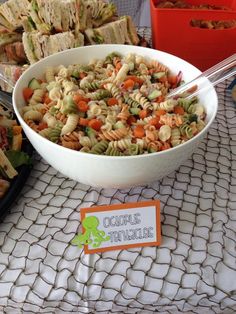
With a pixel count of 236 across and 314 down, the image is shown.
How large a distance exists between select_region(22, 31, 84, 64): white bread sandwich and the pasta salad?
13cm

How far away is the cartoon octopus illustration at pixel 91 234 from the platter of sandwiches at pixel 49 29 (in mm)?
414

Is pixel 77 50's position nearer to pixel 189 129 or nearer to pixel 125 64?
pixel 125 64

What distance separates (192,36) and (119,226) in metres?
0.57

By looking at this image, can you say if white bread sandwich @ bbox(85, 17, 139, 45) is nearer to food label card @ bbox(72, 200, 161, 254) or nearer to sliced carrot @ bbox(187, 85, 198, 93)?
sliced carrot @ bbox(187, 85, 198, 93)

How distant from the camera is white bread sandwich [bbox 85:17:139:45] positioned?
943 mm

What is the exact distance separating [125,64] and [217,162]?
0.26 m

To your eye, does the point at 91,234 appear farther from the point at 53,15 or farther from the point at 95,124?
the point at 53,15

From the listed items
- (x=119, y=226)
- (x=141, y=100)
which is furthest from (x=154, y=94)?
(x=119, y=226)

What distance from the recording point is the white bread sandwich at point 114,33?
94 cm

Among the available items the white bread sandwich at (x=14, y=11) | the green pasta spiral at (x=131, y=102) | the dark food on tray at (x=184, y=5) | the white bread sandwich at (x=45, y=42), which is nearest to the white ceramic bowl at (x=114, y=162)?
the green pasta spiral at (x=131, y=102)

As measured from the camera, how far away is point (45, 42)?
35.2 inches

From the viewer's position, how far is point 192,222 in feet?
2.15

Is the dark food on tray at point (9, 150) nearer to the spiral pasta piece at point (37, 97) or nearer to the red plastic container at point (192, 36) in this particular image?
the spiral pasta piece at point (37, 97)

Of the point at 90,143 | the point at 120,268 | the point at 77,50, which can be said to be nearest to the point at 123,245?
the point at 120,268
